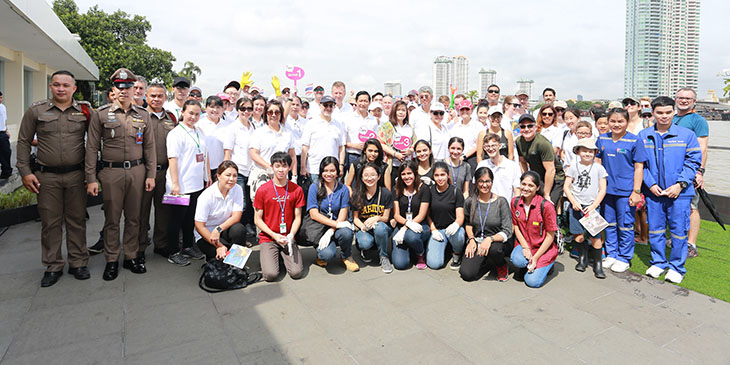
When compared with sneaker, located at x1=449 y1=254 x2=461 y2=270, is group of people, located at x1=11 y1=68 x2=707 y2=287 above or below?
above

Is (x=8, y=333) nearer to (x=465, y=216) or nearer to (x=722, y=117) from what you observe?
(x=465, y=216)

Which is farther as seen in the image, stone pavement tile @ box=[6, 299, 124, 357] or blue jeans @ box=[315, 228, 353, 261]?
blue jeans @ box=[315, 228, 353, 261]

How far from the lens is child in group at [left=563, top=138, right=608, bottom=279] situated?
4.23 meters

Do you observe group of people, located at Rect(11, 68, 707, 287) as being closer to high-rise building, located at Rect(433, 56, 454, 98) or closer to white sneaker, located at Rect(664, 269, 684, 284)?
white sneaker, located at Rect(664, 269, 684, 284)

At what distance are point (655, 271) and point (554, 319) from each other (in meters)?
1.69

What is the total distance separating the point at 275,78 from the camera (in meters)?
8.45

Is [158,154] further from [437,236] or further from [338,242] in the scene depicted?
[437,236]

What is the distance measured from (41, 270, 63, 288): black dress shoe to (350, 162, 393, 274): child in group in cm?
278

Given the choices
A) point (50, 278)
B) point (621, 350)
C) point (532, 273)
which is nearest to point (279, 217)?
point (50, 278)

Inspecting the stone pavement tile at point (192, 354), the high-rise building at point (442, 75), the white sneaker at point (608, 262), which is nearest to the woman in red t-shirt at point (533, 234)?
the white sneaker at point (608, 262)

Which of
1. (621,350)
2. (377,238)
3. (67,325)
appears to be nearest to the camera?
(621,350)

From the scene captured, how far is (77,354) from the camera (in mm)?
2625

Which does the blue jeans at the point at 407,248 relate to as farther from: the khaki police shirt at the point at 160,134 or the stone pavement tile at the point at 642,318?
the khaki police shirt at the point at 160,134

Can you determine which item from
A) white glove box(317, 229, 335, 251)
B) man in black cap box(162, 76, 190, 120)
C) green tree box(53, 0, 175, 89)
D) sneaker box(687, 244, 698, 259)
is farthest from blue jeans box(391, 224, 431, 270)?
green tree box(53, 0, 175, 89)
